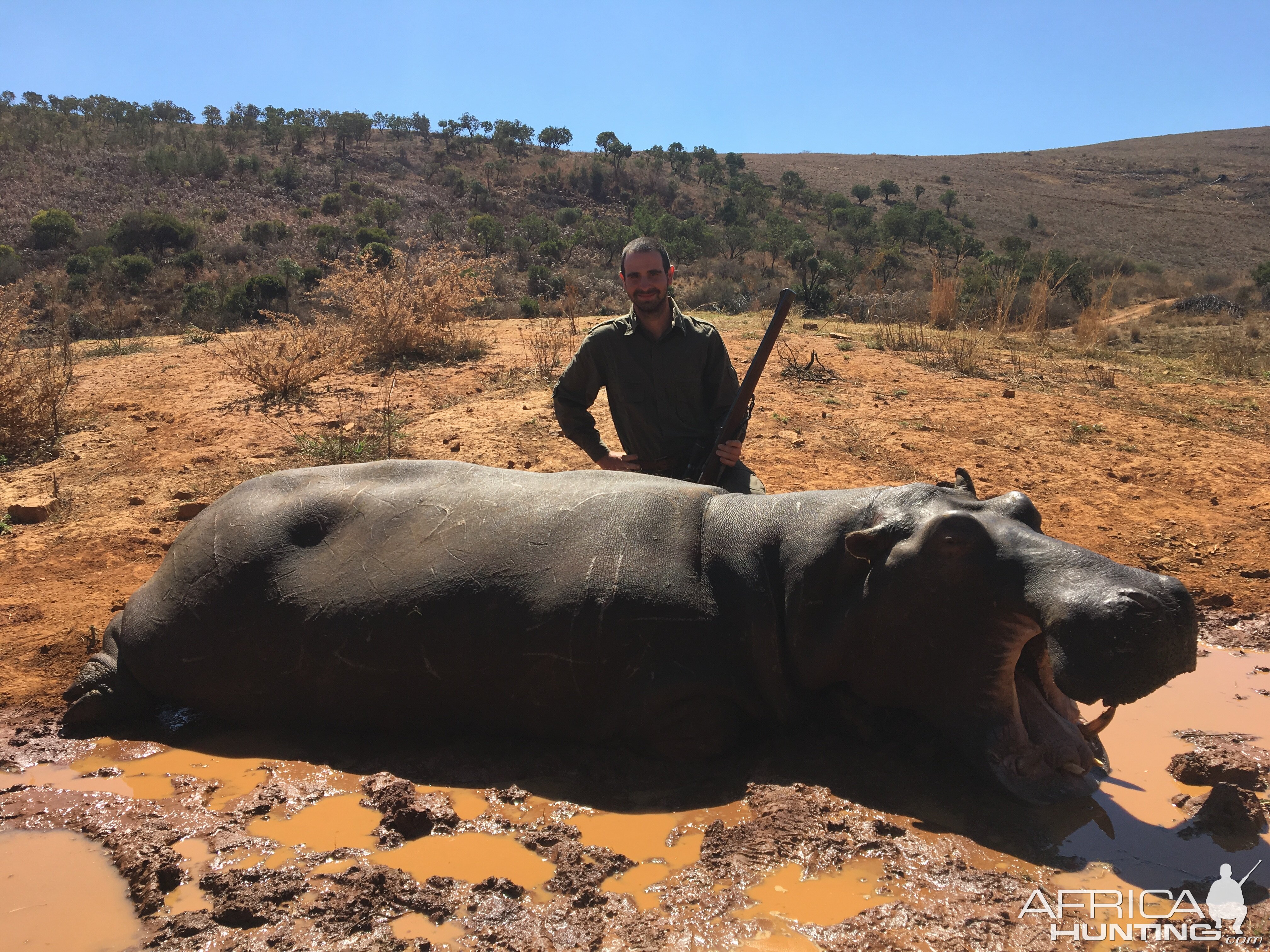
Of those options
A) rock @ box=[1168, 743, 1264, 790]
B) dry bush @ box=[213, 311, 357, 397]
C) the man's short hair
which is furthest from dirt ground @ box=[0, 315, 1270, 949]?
the man's short hair

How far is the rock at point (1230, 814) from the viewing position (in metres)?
2.49

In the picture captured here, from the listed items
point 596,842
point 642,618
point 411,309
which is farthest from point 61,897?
point 411,309

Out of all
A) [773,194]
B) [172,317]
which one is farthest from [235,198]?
[773,194]

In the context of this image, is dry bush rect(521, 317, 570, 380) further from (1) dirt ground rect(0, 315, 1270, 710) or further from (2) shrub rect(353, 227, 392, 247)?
(2) shrub rect(353, 227, 392, 247)

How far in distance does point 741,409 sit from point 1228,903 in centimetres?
300

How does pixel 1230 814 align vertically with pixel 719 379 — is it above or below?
below

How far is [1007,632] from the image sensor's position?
8.41 feet

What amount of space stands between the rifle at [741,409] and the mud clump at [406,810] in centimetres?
229

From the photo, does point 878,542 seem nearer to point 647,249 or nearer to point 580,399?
point 647,249

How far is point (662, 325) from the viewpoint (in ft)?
15.8

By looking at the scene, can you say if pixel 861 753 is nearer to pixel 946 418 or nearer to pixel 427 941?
Result: pixel 427 941

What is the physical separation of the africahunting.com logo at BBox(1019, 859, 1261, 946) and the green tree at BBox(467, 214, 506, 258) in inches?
1084

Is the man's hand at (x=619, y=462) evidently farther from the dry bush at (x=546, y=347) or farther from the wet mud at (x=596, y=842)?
the dry bush at (x=546, y=347)

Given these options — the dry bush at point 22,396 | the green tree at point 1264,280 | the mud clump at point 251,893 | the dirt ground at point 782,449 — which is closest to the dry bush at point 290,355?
the dirt ground at point 782,449
